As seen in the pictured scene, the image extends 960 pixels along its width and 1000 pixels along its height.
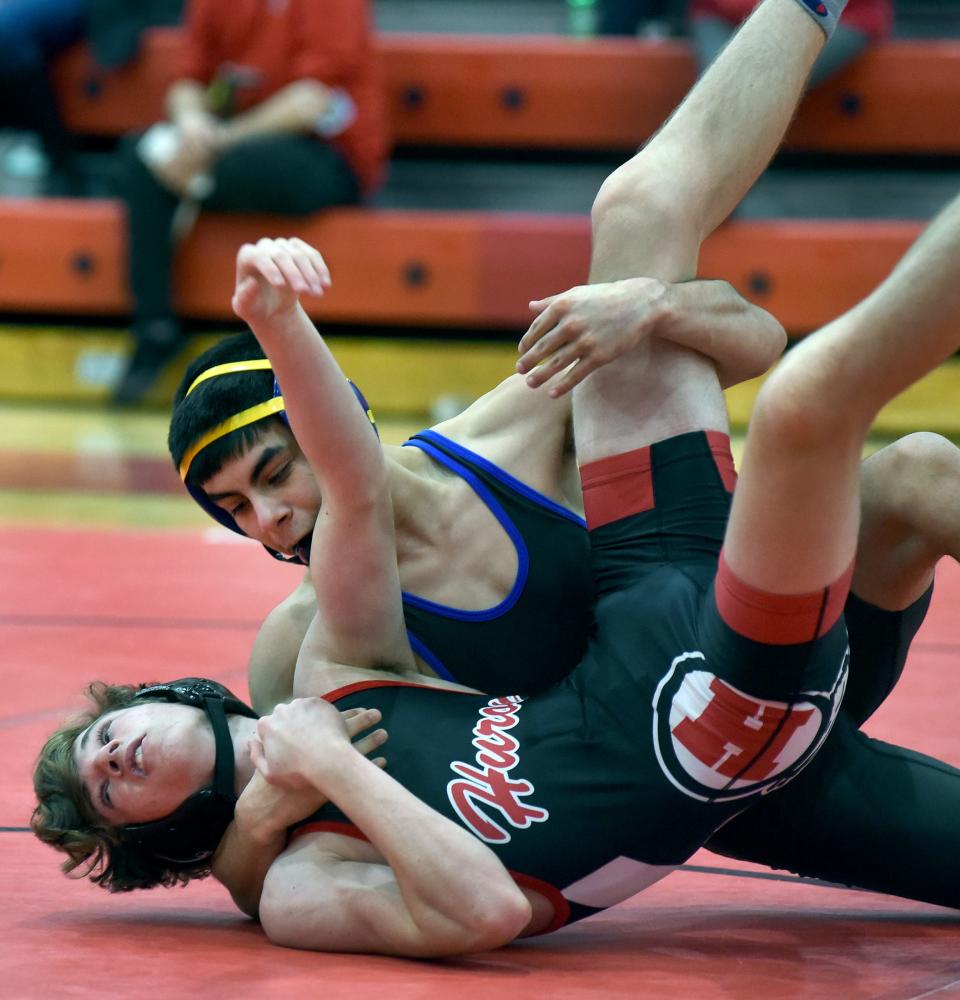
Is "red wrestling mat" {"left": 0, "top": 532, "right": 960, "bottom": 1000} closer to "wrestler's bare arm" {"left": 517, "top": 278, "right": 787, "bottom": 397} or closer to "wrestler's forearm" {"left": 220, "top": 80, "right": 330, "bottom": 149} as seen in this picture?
"wrestler's bare arm" {"left": 517, "top": 278, "right": 787, "bottom": 397}

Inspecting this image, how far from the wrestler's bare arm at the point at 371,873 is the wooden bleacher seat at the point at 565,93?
→ 5892mm

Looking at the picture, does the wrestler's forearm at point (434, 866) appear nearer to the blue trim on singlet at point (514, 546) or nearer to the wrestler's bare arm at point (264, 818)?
the wrestler's bare arm at point (264, 818)

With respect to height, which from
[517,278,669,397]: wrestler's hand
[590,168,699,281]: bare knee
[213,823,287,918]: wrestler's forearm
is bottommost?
[213,823,287,918]: wrestler's forearm

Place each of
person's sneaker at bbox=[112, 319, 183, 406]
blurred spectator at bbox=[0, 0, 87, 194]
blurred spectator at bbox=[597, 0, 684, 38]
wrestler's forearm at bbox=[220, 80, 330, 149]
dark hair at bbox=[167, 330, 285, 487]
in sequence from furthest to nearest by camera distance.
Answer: blurred spectator at bbox=[597, 0, 684, 38], blurred spectator at bbox=[0, 0, 87, 194], person's sneaker at bbox=[112, 319, 183, 406], wrestler's forearm at bbox=[220, 80, 330, 149], dark hair at bbox=[167, 330, 285, 487]

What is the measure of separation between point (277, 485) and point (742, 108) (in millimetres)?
853

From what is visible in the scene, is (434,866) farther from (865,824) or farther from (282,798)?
(865,824)

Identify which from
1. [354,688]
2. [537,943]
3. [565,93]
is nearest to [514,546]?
[354,688]

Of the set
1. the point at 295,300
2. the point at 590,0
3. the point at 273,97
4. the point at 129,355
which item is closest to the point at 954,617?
the point at 295,300

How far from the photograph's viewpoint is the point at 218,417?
7.59ft

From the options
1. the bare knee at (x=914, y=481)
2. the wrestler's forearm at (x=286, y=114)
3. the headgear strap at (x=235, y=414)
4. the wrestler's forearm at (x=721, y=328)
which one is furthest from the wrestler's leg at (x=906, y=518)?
the wrestler's forearm at (x=286, y=114)

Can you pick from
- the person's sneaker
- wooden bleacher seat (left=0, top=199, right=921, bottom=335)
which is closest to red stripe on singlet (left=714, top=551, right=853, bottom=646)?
wooden bleacher seat (left=0, top=199, right=921, bottom=335)

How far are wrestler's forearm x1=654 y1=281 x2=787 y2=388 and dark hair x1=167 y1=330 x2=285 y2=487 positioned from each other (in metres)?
0.56

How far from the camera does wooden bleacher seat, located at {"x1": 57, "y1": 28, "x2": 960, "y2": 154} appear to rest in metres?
7.33

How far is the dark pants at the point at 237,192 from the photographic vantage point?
681cm
